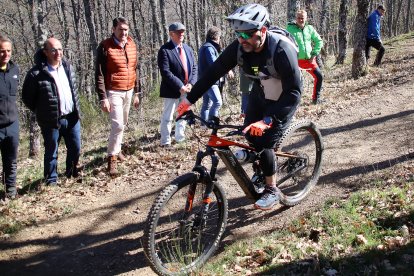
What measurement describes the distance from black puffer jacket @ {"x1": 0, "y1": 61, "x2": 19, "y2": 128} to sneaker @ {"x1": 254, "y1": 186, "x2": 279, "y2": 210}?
350cm

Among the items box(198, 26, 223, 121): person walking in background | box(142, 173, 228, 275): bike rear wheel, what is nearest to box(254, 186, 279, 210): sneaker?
box(142, 173, 228, 275): bike rear wheel

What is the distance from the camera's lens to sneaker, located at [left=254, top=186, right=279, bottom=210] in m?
4.39

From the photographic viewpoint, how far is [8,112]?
5512mm

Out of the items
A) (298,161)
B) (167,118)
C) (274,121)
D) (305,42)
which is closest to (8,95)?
(167,118)

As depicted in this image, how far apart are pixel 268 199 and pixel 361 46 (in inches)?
362

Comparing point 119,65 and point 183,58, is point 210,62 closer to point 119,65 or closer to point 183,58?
point 183,58

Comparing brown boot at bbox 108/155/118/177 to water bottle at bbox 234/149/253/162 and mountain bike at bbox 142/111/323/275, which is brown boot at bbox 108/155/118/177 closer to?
mountain bike at bbox 142/111/323/275

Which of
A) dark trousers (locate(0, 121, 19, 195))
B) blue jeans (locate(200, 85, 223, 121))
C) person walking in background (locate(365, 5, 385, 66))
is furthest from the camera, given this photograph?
person walking in background (locate(365, 5, 385, 66))

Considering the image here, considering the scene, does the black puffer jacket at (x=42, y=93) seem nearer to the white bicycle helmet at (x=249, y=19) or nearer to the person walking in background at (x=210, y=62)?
the person walking in background at (x=210, y=62)

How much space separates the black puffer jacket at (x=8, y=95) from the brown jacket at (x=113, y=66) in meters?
1.20

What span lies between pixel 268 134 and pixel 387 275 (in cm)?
172

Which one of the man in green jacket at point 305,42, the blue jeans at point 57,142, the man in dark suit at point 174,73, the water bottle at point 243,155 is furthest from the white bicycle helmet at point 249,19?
the man in green jacket at point 305,42

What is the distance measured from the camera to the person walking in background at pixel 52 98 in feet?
18.7

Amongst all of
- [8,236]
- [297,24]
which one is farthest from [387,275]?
[297,24]
